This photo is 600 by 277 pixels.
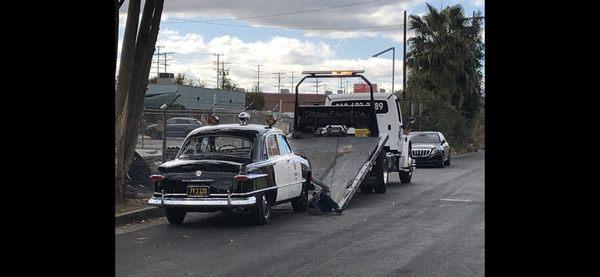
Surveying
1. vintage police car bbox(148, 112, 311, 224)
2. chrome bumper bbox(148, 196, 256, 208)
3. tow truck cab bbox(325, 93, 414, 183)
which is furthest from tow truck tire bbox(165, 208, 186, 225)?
tow truck cab bbox(325, 93, 414, 183)

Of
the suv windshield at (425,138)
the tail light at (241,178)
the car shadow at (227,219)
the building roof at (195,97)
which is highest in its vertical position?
the building roof at (195,97)

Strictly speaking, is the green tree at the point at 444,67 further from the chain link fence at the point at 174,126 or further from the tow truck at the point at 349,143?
the tow truck at the point at 349,143

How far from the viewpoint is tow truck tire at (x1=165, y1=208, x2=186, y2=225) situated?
38.2ft

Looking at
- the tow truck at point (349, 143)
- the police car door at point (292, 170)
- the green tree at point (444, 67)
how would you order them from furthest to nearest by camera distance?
the green tree at point (444, 67), the tow truck at point (349, 143), the police car door at point (292, 170)

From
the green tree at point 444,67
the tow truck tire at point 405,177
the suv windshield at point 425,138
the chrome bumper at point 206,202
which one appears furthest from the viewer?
the green tree at point 444,67

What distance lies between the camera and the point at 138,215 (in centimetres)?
1234

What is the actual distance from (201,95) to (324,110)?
45.0m

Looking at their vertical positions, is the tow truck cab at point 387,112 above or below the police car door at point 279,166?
above

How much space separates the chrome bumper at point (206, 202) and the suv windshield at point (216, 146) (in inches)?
35.8

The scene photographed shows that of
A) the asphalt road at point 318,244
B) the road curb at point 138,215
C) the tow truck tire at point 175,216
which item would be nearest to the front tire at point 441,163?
the asphalt road at point 318,244

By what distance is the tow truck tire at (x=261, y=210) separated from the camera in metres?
11.4
